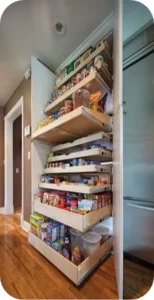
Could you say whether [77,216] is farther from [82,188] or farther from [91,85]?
[91,85]

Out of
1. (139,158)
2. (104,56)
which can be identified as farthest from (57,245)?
(104,56)

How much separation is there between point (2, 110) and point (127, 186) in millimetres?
2867

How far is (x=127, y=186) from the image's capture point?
1.35 meters

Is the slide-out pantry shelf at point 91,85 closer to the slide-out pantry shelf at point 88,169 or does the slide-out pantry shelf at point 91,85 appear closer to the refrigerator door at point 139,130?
the refrigerator door at point 139,130

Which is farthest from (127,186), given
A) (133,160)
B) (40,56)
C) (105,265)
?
(40,56)

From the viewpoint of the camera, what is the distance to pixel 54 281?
1036mm

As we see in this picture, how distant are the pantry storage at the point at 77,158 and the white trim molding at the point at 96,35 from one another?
0.73 ft

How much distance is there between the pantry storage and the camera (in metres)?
1.06

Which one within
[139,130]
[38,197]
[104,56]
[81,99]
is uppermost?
[104,56]

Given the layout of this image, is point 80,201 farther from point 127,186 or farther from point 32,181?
point 32,181

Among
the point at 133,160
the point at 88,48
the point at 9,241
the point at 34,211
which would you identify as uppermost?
the point at 88,48

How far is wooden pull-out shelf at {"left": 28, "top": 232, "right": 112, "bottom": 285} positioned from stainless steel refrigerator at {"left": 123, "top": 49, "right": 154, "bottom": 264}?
0.27 meters

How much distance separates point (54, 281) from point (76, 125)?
1.19m

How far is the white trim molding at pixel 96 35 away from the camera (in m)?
1.32
